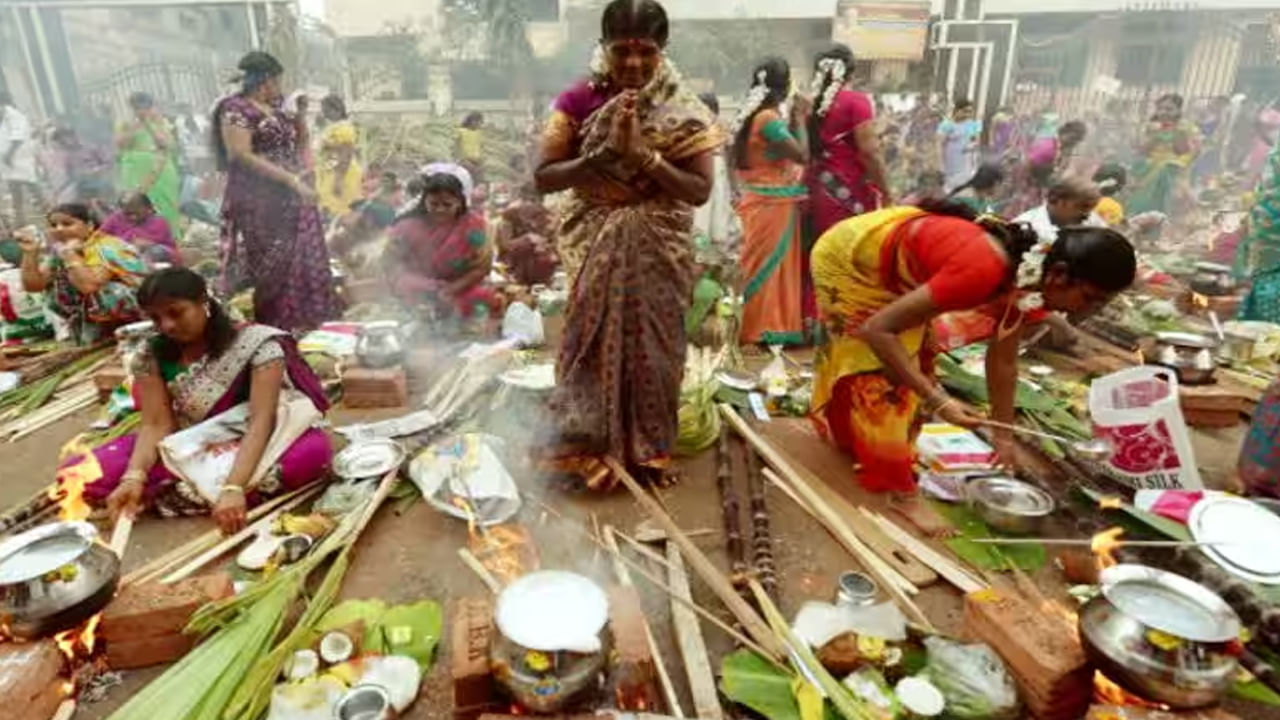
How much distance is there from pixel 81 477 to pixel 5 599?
127 cm

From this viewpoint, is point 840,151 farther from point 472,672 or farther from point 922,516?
point 472,672

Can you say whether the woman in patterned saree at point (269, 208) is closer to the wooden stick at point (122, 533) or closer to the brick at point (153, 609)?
the wooden stick at point (122, 533)

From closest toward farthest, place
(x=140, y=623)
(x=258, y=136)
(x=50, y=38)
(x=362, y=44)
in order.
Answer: (x=140, y=623), (x=258, y=136), (x=50, y=38), (x=362, y=44)

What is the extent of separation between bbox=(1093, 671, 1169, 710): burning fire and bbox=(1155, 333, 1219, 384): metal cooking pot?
119 inches

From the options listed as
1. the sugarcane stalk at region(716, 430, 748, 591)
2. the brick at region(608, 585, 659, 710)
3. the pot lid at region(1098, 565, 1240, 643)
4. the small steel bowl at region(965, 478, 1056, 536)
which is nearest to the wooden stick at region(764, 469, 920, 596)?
the sugarcane stalk at region(716, 430, 748, 591)

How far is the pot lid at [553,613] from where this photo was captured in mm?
1919

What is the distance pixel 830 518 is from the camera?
3137mm

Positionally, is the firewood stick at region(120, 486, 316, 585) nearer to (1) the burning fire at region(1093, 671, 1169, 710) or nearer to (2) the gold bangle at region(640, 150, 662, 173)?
(2) the gold bangle at region(640, 150, 662, 173)

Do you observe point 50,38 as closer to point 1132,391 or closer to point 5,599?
point 5,599

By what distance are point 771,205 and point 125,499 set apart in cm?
416

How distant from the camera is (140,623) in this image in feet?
7.59

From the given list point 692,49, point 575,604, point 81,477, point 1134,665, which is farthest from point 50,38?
point 1134,665

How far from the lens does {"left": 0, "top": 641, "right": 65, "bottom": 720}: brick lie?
200 cm

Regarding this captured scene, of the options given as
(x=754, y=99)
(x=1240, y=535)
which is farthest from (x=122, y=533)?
(x=754, y=99)
